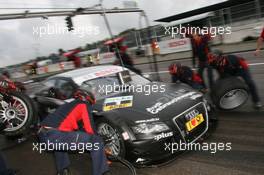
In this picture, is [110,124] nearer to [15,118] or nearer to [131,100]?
[131,100]

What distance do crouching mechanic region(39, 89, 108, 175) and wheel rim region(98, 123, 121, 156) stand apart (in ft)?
1.93

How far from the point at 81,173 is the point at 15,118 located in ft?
6.72

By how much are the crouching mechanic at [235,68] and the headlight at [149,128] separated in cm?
264

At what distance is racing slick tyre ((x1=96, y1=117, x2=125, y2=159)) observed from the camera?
4.38 meters

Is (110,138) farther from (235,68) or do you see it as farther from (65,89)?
(235,68)

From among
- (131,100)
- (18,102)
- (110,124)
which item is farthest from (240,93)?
(18,102)

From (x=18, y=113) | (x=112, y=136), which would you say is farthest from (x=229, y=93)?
(x=18, y=113)

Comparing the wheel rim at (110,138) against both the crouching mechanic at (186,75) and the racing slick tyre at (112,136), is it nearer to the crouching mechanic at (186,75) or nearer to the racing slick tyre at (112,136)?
the racing slick tyre at (112,136)

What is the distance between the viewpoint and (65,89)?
6348 mm

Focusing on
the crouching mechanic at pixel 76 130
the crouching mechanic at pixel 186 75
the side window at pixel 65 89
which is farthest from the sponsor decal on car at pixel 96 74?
the crouching mechanic at pixel 76 130

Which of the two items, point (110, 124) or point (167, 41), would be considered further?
point (167, 41)

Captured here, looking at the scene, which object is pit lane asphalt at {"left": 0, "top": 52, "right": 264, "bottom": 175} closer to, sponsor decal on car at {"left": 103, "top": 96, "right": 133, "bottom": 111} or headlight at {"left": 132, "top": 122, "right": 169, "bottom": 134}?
headlight at {"left": 132, "top": 122, "right": 169, "bottom": 134}

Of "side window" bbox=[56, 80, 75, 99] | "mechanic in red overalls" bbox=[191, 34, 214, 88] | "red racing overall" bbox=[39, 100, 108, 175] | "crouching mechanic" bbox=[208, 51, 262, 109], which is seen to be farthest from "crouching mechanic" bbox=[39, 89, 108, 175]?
"mechanic in red overalls" bbox=[191, 34, 214, 88]

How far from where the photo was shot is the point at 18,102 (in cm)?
591
